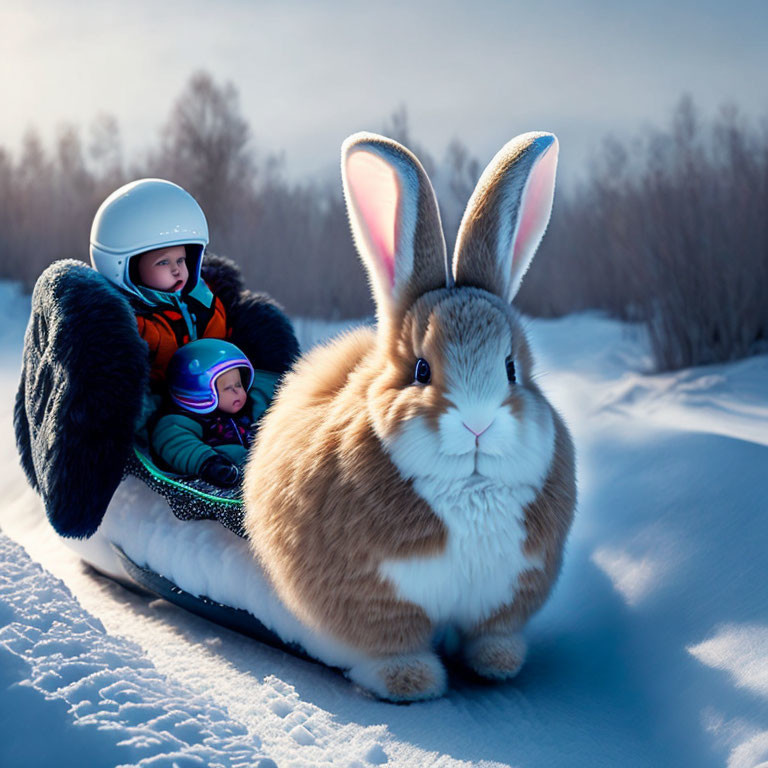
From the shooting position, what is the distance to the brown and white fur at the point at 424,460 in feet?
6.36

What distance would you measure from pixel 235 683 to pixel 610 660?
3.25 ft

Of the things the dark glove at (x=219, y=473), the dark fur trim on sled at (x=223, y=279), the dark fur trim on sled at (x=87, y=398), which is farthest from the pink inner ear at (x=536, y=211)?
the dark fur trim on sled at (x=223, y=279)

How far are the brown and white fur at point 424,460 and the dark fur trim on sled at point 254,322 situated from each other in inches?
44.0

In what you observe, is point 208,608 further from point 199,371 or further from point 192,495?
point 199,371

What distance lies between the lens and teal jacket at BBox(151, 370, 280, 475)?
9.30ft

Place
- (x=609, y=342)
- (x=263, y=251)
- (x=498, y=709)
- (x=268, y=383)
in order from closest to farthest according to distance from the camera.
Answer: (x=498, y=709) < (x=268, y=383) < (x=609, y=342) < (x=263, y=251)

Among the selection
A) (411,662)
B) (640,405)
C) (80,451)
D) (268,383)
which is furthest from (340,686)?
(640,405)

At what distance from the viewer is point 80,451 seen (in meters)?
2.64

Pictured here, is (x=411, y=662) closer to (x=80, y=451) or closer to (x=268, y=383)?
(x=80, y=451)

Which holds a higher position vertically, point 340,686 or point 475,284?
point 475,284

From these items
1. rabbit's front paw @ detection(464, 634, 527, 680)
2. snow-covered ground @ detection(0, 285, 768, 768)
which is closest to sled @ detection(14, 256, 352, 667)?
snow-covered ground @ detection(0, 285, 768, 768)

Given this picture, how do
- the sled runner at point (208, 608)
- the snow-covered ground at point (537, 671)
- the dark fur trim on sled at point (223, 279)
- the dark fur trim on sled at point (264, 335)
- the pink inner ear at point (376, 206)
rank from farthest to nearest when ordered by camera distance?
the dark fur trim on sled at point (223, 279), the dark fur trim on sled at point (264, 335), the sled runner at point (208, 608), the pink inner ear at point (376, 206), the snow-covered ground at point (537, 671)

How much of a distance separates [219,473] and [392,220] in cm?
103

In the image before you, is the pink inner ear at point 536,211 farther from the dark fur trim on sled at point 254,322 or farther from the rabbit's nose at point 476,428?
the dark fur trim on sled at point 254,322
